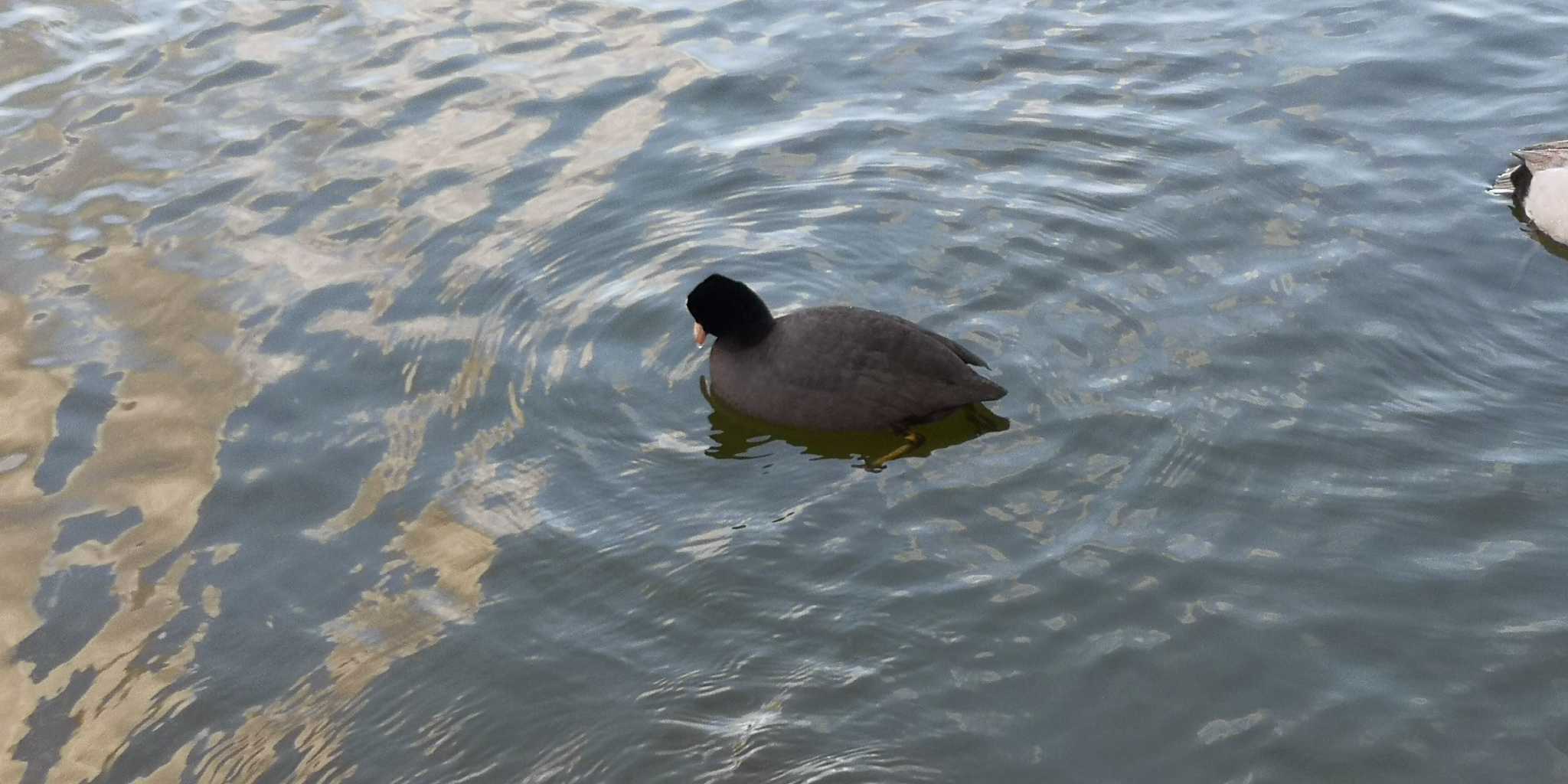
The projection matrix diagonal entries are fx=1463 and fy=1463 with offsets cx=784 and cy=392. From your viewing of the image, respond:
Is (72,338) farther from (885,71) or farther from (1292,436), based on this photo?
(1292,436)

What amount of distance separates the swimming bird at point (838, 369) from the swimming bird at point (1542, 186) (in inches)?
154

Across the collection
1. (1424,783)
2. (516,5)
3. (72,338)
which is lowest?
(1424,783)

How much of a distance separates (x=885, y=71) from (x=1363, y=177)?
377cm

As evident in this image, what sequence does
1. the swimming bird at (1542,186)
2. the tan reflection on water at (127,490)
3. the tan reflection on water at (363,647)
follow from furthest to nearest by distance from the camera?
the swimming bird at (1542,186) → the tan reflection on water at (127,490) → the tan reflection on water at (363,647)

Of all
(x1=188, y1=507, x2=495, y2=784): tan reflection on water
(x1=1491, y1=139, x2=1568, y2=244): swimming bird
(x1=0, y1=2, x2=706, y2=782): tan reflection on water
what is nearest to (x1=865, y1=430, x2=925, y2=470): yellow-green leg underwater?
(x1=0, y1=2, x2=706, y2=782): tan reflection on water

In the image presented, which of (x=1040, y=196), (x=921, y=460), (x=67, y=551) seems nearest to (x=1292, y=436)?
(x=921, y=460)

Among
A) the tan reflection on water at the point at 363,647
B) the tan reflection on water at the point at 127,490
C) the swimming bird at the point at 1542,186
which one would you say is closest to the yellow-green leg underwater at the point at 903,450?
the tan reflection on water at the point at 363,647

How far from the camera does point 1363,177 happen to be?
945 centimetres

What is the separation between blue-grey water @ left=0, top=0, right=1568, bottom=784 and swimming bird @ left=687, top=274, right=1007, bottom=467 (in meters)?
0.21

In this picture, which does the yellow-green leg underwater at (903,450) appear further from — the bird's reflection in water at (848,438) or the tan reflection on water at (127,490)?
the tan reflection on water at (127,490)

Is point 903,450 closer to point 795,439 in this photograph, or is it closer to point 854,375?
point 854,375

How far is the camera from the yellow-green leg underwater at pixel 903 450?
7.29 meters

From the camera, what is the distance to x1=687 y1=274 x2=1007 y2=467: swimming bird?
7281 mm

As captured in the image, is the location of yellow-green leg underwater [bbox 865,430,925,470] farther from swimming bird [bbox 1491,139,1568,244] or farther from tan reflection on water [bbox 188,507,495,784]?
swimming bird [bbox 1491,139,1568,244]
